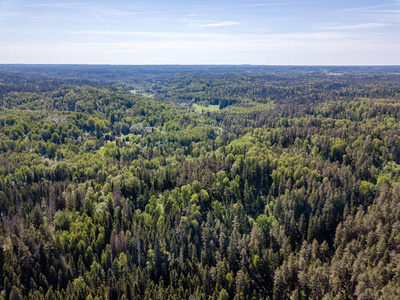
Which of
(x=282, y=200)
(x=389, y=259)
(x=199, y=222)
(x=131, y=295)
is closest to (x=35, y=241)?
(x=131, y=295)

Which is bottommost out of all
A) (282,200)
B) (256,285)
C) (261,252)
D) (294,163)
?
(256,285)

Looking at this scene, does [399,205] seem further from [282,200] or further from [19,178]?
[19,178]

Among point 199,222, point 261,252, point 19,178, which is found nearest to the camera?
point 261,252

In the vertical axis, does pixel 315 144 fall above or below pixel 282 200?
above

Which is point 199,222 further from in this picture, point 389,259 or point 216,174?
point 389,259

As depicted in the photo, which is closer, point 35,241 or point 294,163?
point 35,241

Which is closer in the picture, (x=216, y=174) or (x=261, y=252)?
(x=261, y=252)

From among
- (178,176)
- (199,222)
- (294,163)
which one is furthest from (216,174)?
(294,163)

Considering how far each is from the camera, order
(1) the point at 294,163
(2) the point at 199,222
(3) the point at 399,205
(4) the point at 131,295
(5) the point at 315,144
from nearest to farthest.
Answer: (4) the point at 131,295 < (3) the point at 399,205 < (2) the point at 199,222 < (1) the point at 294,163 < (5) the point at 315,144

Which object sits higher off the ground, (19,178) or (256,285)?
(19,178)
